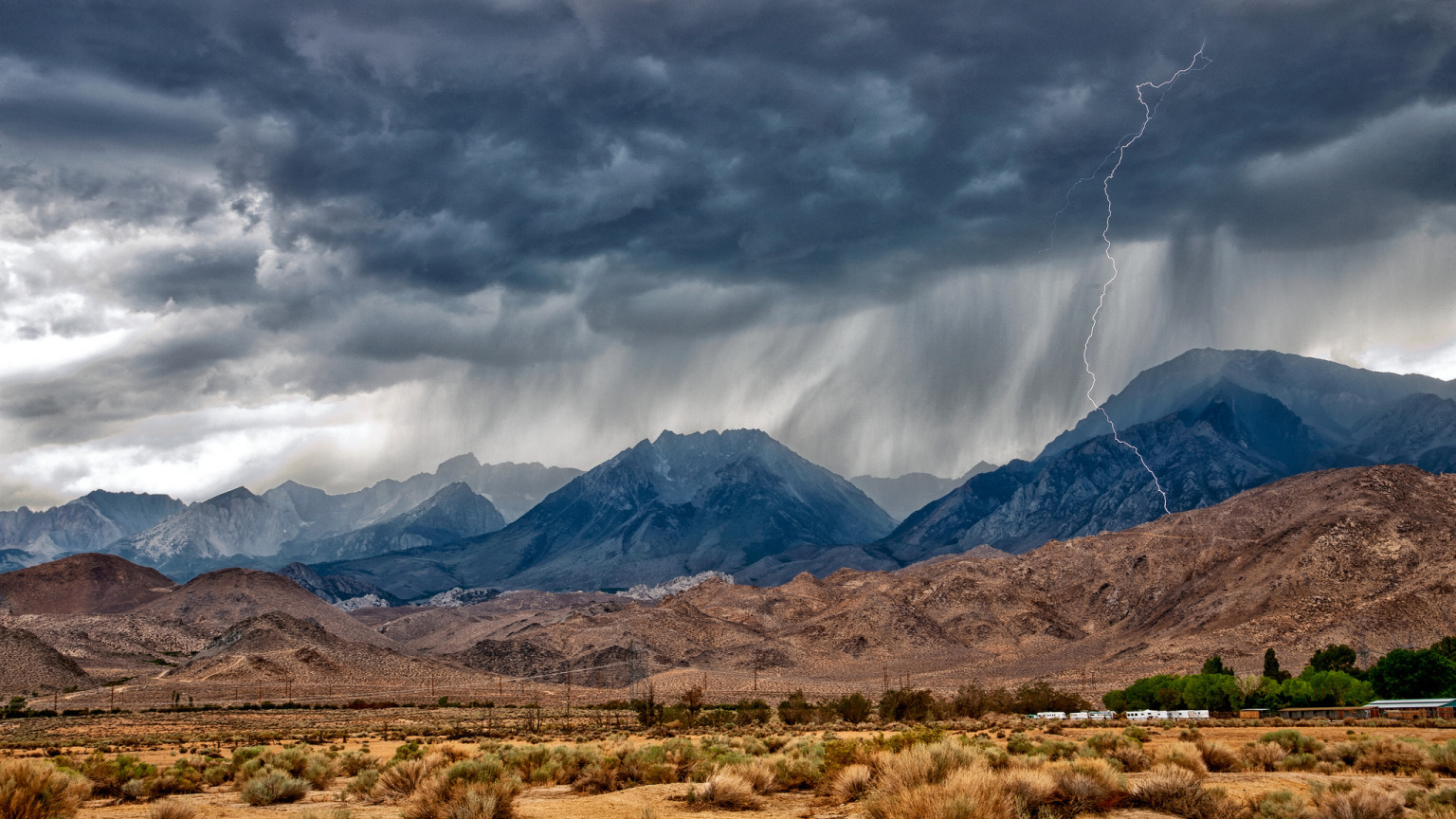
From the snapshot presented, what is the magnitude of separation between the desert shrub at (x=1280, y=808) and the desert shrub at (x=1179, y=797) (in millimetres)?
600

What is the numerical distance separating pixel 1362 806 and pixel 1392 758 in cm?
1524

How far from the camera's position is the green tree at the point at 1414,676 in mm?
87625

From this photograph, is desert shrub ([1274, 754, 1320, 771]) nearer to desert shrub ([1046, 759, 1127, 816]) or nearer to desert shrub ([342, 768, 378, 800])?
desert shrub ([1046, 759, 1127, 816])

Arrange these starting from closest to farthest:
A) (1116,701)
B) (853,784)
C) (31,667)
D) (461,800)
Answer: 1. (461,800)
2. (853,784)
3. (1116,701)
4. (31,667)

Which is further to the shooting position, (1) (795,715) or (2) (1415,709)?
(1) (795,715)

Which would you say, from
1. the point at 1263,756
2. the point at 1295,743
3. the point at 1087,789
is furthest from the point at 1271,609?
the point at 1087,789

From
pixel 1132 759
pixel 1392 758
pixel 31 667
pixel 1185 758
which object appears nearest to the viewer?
pixel 1185 758

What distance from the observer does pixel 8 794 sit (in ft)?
67.8

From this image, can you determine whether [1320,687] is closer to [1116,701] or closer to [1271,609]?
[1116,701]

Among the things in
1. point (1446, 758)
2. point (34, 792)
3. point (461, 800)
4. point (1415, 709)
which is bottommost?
point (1415, 709)

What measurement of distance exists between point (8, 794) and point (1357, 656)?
138 meters

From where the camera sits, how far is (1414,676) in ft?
292

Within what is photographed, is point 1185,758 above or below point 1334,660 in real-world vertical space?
above

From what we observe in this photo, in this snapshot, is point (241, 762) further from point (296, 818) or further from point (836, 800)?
point (836, 800)
